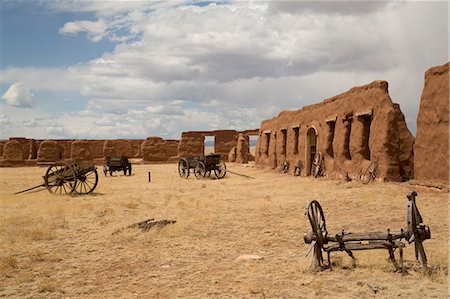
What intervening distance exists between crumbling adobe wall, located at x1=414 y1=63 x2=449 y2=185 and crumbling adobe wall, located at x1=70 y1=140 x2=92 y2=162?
31498 mm

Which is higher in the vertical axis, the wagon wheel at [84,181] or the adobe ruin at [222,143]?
the adobe ruin at [222,143]

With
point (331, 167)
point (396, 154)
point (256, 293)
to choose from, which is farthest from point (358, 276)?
point (331, 167)

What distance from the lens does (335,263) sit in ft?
20.8

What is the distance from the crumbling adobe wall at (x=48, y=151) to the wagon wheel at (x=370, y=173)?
100 ft

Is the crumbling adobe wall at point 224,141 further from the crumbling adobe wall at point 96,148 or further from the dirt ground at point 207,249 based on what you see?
the dirt ground at point 207,249

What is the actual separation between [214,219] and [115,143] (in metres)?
31.7

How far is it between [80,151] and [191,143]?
10.0m

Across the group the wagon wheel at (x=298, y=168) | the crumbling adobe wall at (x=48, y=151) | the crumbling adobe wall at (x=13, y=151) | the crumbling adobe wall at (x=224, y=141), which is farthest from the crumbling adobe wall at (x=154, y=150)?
the wagon wheel at (x=298, y=168)

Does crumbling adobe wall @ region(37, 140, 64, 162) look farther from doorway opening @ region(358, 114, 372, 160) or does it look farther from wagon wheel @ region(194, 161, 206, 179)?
→ doorway opening @ region(358, 114, 372, 160)

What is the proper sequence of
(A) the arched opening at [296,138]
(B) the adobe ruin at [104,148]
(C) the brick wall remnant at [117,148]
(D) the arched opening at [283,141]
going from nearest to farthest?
(A) the arched opening at [296,138], (D) the arched opening at [283,141], (B) the adobe ruin at [104,148], (C) the brick wall remnant at [117,148]

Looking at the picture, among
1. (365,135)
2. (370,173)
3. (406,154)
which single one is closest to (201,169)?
(365,135)

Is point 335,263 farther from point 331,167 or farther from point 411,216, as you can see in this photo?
point 331,167

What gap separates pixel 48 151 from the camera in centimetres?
3784

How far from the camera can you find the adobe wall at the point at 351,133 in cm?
1412
